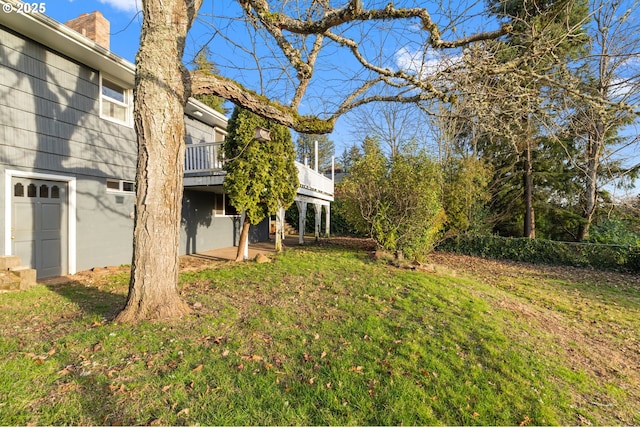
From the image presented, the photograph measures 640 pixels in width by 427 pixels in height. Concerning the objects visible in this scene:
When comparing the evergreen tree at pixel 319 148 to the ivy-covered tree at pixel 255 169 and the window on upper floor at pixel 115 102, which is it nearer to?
the ivy-covered tree at pixel 255 169

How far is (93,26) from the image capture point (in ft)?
24.5

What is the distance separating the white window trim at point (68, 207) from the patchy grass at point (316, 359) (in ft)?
4.26

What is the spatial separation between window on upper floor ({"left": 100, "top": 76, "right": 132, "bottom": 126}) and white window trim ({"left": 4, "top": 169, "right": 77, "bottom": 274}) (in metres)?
1.90

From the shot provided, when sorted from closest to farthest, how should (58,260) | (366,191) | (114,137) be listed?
1. (58,260)
2. (114,137)
3. (366,191)

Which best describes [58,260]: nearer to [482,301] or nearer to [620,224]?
[482,301]

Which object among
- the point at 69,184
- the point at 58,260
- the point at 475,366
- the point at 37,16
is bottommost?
the point at 475,366

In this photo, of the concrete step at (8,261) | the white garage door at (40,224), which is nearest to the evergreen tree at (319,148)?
the white garage door at (40,224)

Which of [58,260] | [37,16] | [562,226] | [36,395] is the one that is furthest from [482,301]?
[562,226]

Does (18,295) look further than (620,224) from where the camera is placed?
No

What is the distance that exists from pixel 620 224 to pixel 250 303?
1410cm

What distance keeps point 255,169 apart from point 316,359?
6.06 metres

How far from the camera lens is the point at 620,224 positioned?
1098cm

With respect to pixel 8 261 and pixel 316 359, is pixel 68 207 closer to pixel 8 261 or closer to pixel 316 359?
pixel 8 261

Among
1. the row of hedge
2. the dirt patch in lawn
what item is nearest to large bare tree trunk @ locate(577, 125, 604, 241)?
the dirt patch in lawn
